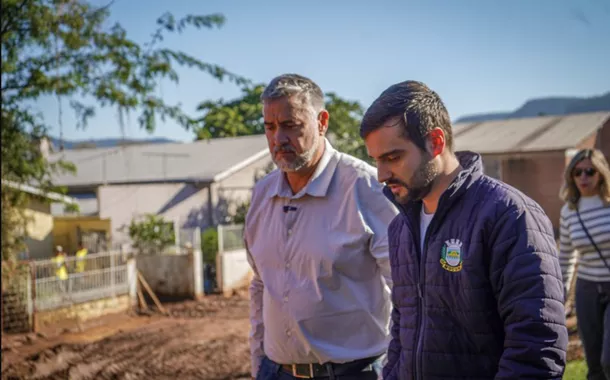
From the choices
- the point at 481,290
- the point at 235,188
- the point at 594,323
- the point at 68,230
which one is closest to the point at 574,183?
the point at 594,323

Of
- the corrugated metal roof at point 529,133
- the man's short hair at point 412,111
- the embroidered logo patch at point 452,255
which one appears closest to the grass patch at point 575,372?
the embroidered logo patch at point 452,255

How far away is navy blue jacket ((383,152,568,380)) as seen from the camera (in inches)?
73.4

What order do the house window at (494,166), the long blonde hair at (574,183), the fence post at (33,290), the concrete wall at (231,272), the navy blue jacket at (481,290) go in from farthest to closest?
the house window at (494,166), the concrete wall at (231,272), the fence post at (33,290), the long blonde hair at (574,183), the navy blue jacket at (481,290)

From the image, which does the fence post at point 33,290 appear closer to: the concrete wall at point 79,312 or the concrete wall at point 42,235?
the concrete wall at point 79,312

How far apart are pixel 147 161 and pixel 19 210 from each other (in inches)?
654

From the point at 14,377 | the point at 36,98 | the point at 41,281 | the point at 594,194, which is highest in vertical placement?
the point at 36,98

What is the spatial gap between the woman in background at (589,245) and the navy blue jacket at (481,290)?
2588 millimetres

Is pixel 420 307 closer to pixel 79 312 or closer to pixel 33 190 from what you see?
pixel 33 190

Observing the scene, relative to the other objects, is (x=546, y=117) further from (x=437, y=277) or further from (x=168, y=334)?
(x=437, y=277)

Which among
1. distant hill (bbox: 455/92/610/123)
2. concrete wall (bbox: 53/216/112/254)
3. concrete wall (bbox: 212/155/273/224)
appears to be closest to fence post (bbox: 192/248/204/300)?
concrete wall (bbox: 212/155/273/224)

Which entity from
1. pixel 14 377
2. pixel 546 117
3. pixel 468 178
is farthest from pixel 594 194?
pixel 546 117

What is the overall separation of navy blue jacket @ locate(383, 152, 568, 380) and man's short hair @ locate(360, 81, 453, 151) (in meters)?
0.19

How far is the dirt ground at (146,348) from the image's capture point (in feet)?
35.4

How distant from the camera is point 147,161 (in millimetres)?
26750
